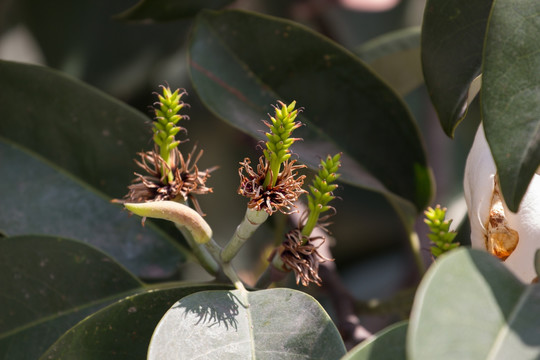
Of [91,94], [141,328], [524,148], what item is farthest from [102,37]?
[524,148]

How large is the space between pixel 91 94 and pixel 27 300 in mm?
265

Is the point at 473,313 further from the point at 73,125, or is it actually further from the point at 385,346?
the point at 73,125

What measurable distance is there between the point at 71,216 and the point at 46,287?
12cm

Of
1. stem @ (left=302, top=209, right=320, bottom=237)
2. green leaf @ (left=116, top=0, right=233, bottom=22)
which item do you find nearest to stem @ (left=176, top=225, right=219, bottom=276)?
stem @ (left=302, top=209, right=320, bottom=237)

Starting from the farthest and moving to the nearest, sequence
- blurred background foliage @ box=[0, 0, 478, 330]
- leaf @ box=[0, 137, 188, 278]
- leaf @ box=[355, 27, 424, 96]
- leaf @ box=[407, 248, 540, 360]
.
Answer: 1. blurred background foliage @ box=[0, 0, 478, 330]
2. leaf @ box=[355, 27, 424, 96]
3. leaf @ box=[0, 137, 188, 278]
4. leaf @ box=[407, 248, 540, 360]

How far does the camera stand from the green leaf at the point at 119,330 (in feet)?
1.96

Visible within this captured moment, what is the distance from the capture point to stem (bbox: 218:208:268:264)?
589 mm

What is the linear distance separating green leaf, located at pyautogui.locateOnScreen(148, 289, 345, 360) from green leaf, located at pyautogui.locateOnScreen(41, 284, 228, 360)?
0.20 feet

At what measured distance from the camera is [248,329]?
583 mm

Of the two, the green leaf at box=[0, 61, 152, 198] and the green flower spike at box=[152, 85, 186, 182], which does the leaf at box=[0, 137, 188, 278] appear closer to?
the green leaf at box=[0, 61, 152, 198]

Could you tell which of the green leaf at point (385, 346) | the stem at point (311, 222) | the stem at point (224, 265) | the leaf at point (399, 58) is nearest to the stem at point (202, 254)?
the stem at point (224, 265)

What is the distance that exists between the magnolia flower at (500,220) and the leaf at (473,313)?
0.10 m

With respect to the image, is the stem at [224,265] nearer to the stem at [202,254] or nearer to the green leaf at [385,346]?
the stem at [202,254]

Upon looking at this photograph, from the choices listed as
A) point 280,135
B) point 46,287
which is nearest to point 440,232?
point 280,135
